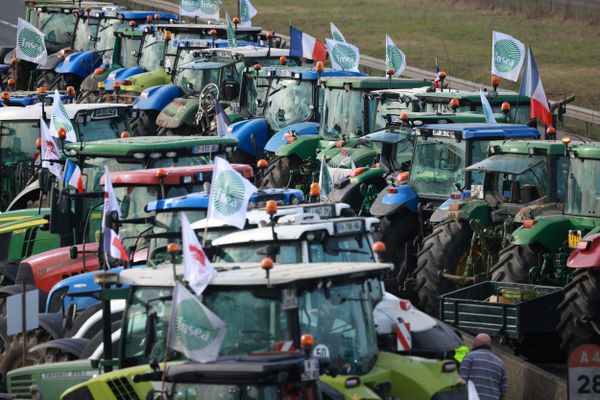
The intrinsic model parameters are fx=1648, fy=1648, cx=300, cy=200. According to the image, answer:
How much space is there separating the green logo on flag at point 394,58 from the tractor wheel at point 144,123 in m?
4.51

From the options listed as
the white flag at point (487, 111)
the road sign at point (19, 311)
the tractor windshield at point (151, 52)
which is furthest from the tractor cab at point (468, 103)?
the road sign at point (19, 311)

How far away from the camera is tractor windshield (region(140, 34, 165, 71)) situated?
34031 mm

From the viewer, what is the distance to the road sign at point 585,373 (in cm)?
1366

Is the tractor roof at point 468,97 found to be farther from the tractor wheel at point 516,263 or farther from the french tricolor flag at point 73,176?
the tractor wheel at point 516,263

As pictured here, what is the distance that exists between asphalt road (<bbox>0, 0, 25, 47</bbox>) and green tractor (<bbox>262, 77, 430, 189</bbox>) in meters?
26.5

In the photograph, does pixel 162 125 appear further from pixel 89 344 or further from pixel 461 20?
pixel 461 20

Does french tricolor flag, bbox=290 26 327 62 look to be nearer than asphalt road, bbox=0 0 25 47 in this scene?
Yes

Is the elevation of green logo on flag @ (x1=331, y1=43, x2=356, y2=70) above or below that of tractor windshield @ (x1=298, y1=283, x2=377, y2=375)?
above

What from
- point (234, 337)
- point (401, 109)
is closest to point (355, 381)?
point (234, 337)

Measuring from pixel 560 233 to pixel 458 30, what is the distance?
36344mm

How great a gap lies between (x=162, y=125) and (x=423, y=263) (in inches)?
415

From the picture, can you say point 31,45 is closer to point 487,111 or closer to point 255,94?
point 255,94

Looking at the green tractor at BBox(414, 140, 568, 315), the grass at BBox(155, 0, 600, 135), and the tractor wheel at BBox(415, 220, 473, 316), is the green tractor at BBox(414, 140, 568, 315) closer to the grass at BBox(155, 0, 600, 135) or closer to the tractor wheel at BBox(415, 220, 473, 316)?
the tractor wheel at BBox(415, 220, 473, 316)

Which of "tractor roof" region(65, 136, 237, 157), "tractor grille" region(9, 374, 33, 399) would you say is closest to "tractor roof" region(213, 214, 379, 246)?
"tractor grille" region(9, 374, 33, 399)
